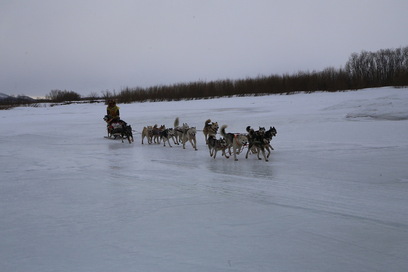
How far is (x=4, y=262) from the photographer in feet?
8.68

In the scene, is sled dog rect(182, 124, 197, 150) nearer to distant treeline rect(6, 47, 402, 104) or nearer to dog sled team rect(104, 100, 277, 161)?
dog sled team rect(104, 100, 277, 161)

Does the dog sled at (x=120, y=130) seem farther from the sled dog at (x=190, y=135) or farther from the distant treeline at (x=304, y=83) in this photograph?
the distant treeline at (x=304, y=83)

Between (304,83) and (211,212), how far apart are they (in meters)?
26.0

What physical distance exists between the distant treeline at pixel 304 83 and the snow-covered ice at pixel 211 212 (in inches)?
808

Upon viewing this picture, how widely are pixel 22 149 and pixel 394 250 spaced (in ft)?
31.8

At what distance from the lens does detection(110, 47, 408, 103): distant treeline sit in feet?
90.1

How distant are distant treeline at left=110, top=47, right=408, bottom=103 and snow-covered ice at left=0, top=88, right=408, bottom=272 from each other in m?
20.5

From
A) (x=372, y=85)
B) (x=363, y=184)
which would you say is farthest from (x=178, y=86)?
(x=363, y=184)

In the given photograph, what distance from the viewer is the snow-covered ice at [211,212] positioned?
263cm

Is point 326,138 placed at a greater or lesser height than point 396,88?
lesser

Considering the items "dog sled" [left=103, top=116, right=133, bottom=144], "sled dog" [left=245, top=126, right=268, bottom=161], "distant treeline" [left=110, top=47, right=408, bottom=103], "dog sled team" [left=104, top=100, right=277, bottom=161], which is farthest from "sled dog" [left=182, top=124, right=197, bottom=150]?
"distant treeline" [left=110, top=47, right=408, bottom=103]

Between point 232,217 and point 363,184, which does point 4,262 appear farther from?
point 363,184

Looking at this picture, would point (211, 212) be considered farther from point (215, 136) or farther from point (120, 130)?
point (120, 130)

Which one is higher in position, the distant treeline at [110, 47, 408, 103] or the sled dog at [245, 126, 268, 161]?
the distant treeline at [110, 47, 408, 103]
